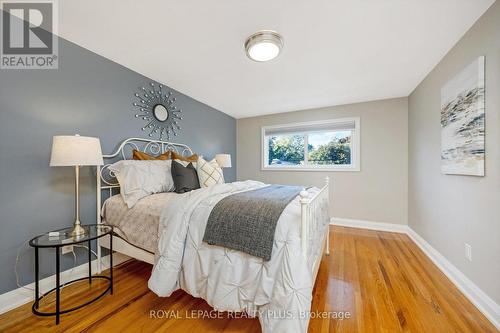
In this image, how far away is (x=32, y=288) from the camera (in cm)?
166

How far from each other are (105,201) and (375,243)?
3.44 m

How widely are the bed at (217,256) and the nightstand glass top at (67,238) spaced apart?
0.60 ft

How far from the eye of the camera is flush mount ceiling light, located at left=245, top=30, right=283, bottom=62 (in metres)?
1.76

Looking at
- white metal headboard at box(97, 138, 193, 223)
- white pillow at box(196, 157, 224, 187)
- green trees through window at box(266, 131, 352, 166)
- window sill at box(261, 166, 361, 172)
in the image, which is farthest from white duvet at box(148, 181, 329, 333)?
green trees through window at box(266, 131, 352, 166)

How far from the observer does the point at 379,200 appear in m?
3.46

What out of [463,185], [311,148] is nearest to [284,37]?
[463,185]

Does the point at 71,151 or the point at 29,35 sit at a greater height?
the point at 29,35

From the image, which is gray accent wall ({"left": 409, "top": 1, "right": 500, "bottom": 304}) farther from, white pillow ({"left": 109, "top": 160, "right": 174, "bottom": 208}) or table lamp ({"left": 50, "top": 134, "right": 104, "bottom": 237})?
table lamp ({"left": 50, "top": 134, "right": 104, "bottom": 237})

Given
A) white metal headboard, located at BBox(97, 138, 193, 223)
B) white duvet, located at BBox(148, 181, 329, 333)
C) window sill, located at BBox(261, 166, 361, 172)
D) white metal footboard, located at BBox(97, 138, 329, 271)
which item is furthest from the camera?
window sill, located at BBox(261, 166, 361, 172)

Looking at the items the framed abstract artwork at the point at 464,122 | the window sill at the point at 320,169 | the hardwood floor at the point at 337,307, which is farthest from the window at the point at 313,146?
the hardwood floor at the point at 337,307

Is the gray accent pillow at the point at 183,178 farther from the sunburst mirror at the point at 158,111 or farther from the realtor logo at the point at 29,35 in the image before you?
the realtor logo at the point at 29,35

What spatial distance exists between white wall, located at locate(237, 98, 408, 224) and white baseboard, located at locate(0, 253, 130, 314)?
11.5 feet

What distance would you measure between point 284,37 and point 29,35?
2.23m

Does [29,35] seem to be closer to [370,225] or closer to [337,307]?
[337,307]
